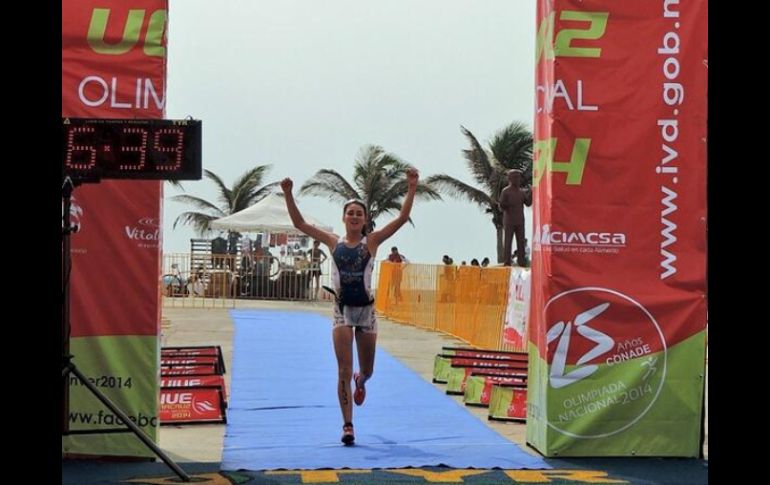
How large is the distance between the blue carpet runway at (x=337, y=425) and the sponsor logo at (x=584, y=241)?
5.35ft

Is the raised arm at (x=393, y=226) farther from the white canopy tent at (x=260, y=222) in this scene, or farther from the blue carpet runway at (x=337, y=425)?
the white canopy tent at (x=260, y=222)

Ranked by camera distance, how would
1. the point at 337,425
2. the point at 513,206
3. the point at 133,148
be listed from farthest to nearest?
the point at 513,206 → the point at 337,425 → the point at 133,148

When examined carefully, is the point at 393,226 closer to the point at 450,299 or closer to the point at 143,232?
the point at 143,232

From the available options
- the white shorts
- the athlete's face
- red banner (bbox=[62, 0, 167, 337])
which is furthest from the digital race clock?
the white shorts

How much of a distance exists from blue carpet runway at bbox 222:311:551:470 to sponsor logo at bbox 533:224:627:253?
1.63 metres

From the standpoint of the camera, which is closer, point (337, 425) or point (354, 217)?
point (354, 217)

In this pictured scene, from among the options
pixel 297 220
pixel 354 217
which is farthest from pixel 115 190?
pixel 354 217

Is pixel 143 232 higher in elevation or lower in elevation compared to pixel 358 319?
higher

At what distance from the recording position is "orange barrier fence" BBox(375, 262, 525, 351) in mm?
18922

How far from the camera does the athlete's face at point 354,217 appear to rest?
9.12 meters

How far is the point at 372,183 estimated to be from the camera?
4966 cm

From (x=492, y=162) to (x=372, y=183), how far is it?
241 inches
